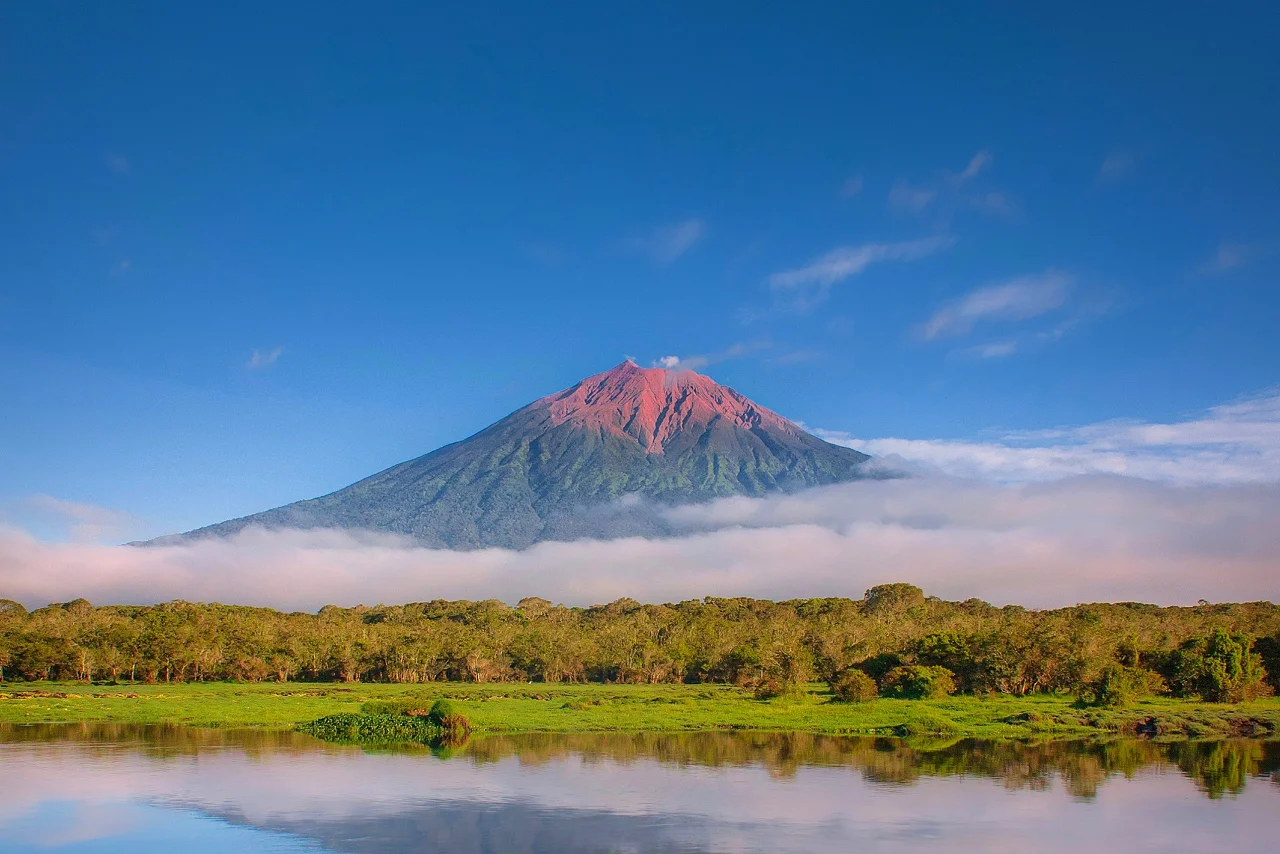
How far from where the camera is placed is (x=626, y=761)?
3192 cm

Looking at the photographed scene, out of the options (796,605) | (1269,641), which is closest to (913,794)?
(1269,641)

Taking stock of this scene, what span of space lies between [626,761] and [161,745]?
17370mm

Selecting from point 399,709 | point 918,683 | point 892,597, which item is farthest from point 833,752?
point 892,597

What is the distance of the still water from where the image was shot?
1992 cm

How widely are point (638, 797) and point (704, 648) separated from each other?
61.1 m

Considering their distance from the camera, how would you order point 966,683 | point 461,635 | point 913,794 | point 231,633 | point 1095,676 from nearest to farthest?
point 913,794, point 1095,676, point 966,683, point 231,633, point 461,635

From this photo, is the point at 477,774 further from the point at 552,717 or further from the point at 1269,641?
the point at 1269,641

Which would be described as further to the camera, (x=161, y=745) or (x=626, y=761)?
(x=161, y=745)

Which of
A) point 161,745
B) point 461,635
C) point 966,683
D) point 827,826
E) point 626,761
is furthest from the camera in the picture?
point 461,635

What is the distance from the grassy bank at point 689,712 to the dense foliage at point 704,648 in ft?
8.11

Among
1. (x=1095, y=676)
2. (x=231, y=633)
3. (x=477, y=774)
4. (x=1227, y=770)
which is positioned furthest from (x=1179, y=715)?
(x=231, y=633)

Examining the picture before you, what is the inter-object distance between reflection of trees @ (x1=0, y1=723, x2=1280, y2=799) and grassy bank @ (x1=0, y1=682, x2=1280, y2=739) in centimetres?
283

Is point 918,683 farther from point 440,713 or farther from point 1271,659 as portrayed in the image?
point 440,713

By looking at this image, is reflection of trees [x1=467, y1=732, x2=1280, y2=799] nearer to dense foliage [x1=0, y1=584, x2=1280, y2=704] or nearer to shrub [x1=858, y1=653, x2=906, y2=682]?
dense foliage [x1=0, y1=584, x2=1280, y2=704]
